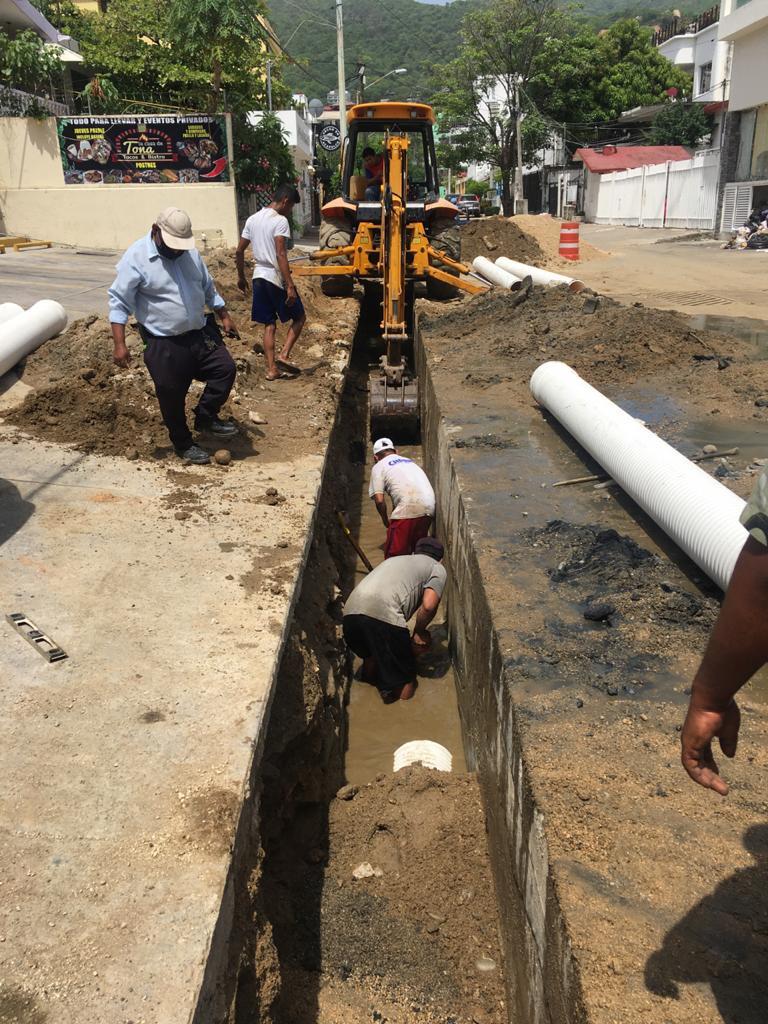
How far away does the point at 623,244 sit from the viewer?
87.7 ft

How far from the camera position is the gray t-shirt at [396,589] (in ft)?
17.4

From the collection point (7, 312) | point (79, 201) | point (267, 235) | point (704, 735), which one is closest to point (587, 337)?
point (267, 235)

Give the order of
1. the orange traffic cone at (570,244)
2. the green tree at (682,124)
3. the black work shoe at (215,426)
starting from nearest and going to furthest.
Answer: the black work shoe at (215,426), the orange traffic cone at (570,244), the green tree at (682,124)

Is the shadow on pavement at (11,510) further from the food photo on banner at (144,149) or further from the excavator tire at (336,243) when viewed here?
the food photo on banner at (144,149)

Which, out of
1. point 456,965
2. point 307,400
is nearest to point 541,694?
point 456,965

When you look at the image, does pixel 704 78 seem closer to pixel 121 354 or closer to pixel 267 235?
pixel 267 235

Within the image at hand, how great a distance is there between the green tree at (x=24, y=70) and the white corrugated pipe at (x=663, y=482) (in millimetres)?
19312

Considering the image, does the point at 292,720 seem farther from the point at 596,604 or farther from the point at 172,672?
the point at 596,604

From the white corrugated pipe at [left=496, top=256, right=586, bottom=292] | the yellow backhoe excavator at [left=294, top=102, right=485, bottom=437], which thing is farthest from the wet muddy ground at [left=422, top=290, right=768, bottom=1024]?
the white corrugated pipe at [left=496, top=256, right=586, bottom=292]

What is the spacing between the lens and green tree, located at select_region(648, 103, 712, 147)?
3941 centimetres

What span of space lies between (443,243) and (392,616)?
929 cm

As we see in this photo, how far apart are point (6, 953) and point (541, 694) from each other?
1925 millimetres

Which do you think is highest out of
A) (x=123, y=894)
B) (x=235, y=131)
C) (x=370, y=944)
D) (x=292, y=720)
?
(x=235, y=131)

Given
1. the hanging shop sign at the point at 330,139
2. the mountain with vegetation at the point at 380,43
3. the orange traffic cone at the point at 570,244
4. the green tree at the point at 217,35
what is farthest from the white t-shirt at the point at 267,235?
the mountain with vegetation at the point at 380,43
